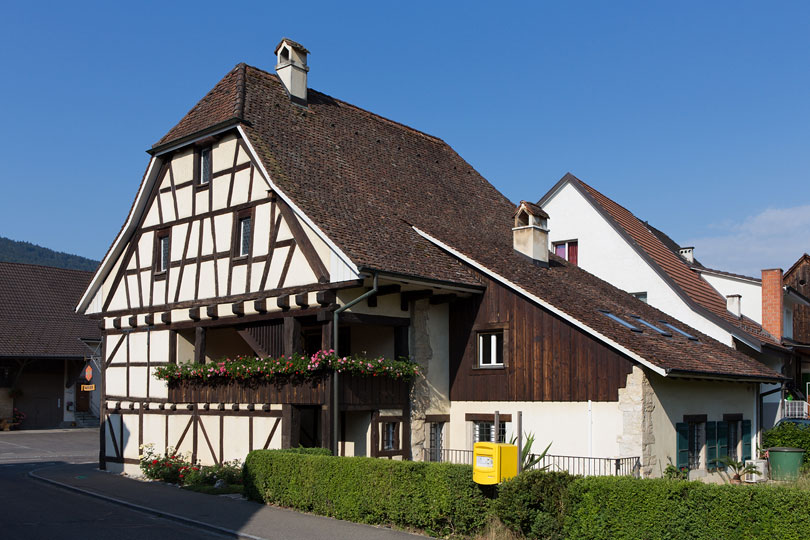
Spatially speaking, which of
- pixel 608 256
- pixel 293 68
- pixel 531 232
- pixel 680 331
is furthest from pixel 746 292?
pixel 293 68

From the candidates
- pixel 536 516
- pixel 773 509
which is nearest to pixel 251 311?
pixel 536 516

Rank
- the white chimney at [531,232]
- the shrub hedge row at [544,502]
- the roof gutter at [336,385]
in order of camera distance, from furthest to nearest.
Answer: the white chimney at [531,232]
the roof gutter at [336,385]
the shrub hedge row at [544,502]

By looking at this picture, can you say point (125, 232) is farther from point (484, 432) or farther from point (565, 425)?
point (565, 425)

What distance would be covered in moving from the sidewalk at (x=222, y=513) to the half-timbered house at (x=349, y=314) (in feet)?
6.57

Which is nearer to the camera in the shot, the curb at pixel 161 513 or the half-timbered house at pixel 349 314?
the curb at pixel 161 513

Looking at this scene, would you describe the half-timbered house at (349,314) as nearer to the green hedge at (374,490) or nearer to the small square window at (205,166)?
the small square window at (205,166)

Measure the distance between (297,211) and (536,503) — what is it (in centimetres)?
902

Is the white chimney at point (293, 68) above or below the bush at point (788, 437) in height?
above

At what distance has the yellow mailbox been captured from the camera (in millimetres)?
12805

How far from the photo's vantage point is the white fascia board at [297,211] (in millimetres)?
17641

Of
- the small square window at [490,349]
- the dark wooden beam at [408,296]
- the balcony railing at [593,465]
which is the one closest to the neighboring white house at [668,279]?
the small square window at [490,349]

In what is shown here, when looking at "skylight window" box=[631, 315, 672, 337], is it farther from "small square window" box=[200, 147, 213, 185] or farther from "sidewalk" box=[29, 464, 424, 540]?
"small square window" box=[200, 147, 213, 185]

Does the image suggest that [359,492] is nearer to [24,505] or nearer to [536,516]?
[536,516]

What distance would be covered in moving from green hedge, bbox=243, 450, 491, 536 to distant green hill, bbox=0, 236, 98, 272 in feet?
573
